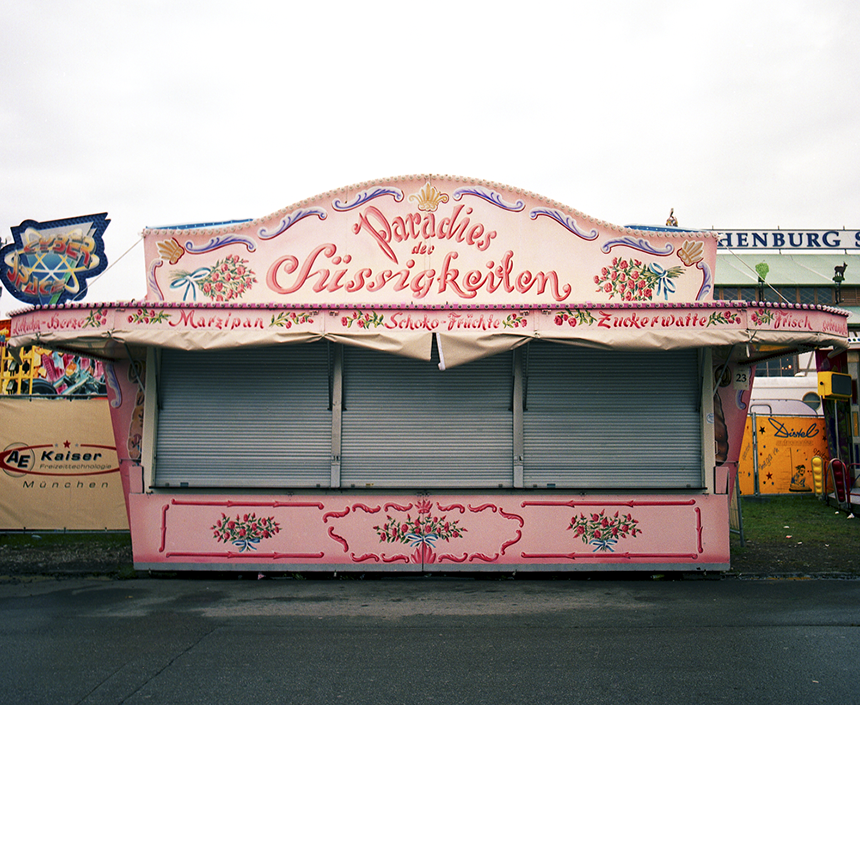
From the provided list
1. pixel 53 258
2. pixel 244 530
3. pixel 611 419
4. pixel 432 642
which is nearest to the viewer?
pixel 432 642

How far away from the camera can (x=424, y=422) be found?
866 centimetres

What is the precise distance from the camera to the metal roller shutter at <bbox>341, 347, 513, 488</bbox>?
8.60 m

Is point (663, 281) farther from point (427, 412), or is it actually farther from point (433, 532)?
point (433, 532)

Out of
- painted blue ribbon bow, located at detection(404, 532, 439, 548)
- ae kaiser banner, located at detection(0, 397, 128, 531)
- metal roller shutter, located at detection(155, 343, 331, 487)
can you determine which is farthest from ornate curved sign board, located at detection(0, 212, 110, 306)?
painted blue ribbon bow, located at detection(404, 532, 439, 548)

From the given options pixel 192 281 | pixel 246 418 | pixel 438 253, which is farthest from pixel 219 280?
pixel 438 253

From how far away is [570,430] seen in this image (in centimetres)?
865

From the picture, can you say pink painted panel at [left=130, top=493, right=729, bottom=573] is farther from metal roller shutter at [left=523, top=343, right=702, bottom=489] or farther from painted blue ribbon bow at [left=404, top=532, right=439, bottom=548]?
metal roller shutter at [left=523, top=343, right=702, bottom=489]

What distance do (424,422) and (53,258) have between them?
5548 millimetres

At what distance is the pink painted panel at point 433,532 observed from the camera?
8.43 m

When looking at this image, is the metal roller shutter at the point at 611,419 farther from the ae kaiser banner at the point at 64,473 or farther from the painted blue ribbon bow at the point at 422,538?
the ae kaiser banner at the point at 64,473

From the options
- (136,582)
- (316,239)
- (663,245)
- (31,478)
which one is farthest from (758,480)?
(31,478)

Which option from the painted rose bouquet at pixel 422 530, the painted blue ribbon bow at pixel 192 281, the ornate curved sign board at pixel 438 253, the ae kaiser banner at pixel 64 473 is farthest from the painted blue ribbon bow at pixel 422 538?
the ae kaiser banner at pixel 64 473

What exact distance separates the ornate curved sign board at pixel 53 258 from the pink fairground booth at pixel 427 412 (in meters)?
0.91

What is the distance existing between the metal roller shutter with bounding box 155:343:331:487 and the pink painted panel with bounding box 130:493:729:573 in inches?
14.1
